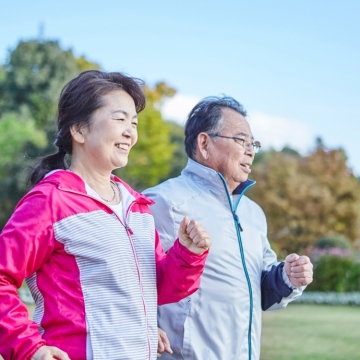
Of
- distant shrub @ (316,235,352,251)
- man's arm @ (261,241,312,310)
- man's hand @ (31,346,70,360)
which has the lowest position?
distant shrub @ (316,235,352,251)

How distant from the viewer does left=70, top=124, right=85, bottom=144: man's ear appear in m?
2.47

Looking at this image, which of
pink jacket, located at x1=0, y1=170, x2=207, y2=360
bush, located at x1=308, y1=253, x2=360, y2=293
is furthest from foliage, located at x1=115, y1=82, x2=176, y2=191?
pink jacket, located at x1=0, y1=170, x2=207, y2=360

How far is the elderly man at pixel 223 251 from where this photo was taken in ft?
10.3

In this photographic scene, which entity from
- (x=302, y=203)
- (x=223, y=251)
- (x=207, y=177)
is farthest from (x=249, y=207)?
(x=302, y=203)

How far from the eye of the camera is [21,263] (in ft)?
7.08

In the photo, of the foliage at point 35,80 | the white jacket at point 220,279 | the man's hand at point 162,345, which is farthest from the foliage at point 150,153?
the man's hand at point 162,345

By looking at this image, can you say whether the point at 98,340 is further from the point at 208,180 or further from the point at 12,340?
the point at 208,180

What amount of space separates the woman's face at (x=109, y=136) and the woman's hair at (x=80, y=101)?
3 cm

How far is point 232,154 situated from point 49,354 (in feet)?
5.25

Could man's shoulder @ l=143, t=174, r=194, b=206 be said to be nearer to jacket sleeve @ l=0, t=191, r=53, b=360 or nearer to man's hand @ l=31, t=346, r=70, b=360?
jacket sleeve @ l=0, t=191, r=53, b=360

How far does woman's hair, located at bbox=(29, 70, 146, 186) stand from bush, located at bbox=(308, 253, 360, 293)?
586 inches

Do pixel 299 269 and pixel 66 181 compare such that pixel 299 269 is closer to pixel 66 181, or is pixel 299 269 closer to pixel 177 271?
pixel 177 271

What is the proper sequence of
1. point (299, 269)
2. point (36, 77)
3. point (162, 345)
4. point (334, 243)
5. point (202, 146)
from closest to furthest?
point (162, 345) → point (299, 269) → point (202, 146) → point (334, 243) → point (36, 77)

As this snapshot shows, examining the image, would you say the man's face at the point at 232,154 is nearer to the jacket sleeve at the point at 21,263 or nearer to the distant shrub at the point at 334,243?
the jacket sleeve at the point at 21,263
